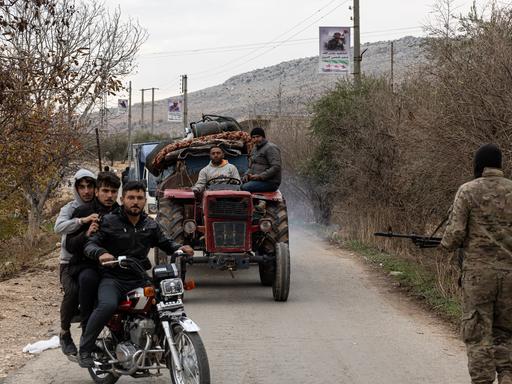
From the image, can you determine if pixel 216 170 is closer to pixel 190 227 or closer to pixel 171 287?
pixel 190 227

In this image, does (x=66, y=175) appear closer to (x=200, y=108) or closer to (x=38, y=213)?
(x=38, y=213)

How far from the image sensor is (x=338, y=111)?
80.1ft

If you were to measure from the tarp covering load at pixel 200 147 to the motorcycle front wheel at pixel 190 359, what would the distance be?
8127 mm

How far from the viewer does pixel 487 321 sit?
6926 millimetres

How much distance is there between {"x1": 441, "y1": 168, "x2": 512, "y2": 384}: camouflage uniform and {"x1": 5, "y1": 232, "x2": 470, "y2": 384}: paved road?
3.39 ft

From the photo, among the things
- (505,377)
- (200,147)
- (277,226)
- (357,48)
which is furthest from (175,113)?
(505,377)

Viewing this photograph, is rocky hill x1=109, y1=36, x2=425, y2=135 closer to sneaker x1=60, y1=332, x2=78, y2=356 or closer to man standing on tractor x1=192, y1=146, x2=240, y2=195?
man standing on tractor x1=192, y1=146, x2=240, y2=195

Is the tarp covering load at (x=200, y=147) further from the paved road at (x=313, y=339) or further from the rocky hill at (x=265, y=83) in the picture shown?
the rocky hill at (x=265, y=83)

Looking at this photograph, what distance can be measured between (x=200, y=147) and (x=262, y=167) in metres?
1.28

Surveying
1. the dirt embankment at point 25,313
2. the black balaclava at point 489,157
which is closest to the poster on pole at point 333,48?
the dirt embankment at point 25,313

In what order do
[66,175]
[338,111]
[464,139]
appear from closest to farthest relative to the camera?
[464,139]
[338,111]
[66,175]

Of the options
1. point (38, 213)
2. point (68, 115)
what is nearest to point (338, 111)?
point (68, 115)

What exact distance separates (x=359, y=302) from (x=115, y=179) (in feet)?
19.2

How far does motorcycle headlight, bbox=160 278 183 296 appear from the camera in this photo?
7.03 meters
